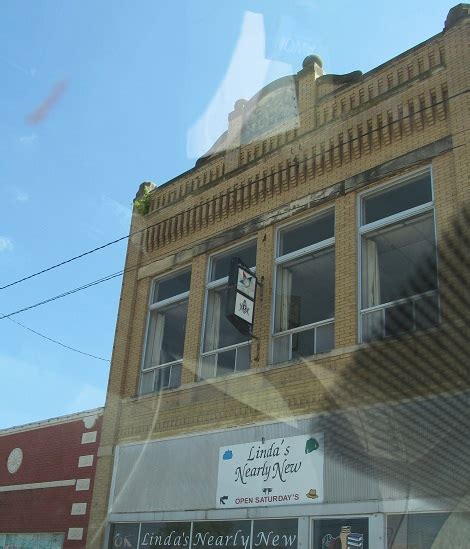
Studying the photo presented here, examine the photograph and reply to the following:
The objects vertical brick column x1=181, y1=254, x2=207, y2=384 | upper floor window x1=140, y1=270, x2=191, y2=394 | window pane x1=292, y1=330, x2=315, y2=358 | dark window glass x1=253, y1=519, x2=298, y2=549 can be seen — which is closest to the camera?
dark window glass x1=253, y1=519, x2=298, y2=549

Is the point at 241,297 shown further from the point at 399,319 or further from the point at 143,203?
the point at 143,203

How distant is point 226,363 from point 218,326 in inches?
39.5

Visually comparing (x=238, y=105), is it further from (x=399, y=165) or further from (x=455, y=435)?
(x=455, y=435)

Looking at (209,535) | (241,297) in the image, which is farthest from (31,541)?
(241,297)

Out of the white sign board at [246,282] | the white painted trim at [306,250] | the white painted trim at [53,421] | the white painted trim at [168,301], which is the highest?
the white painted trim at [306,250]

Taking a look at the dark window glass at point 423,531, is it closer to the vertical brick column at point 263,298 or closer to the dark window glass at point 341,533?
the dark window glass at point 341,533

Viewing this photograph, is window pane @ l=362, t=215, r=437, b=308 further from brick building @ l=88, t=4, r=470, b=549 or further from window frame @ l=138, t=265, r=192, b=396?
window frame @ l=138, t=265, r=192, b=396

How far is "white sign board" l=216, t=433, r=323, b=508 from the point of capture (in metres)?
10.9

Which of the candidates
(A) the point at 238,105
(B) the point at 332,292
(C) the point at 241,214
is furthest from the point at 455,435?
(A) the point at 238,105

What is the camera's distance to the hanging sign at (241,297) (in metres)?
Answer: 12.4

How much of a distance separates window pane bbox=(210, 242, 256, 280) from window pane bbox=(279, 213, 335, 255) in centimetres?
80

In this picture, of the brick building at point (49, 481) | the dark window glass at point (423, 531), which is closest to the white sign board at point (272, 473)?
the dark window glass at point (423, 531)

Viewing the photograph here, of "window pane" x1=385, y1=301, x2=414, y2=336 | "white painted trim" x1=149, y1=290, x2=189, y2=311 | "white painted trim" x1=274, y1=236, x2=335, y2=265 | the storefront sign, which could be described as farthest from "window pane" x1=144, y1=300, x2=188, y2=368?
"window pane" x1=385, y1=301, x2=414, y2=336

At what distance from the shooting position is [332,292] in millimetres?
12344
